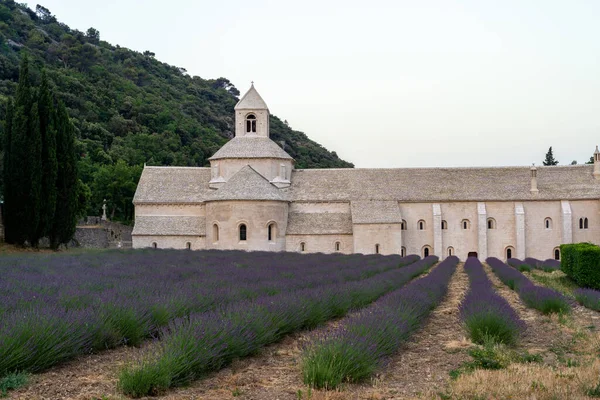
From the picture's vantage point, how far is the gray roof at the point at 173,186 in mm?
46125

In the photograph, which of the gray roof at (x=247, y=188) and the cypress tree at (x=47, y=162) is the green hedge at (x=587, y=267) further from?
the cypress tree at (x=47, y=162)

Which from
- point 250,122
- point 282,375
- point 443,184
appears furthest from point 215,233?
point 282,375

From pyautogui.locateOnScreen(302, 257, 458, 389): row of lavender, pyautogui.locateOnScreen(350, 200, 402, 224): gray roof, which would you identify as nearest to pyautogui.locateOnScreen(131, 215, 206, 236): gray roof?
pyautogui.locateOnScreen(350, 200, 402, 224): gray roof

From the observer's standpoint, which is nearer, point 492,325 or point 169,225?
point 492,325

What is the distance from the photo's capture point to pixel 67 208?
35375 mm

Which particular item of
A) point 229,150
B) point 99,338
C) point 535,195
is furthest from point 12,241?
point 535,195

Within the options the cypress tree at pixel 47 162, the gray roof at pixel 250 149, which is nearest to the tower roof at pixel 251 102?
the gray roof at pixel 250 149

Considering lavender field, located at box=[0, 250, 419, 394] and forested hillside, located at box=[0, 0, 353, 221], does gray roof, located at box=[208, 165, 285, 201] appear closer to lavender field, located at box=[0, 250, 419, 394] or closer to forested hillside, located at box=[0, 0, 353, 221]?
forested hillside, located at box=[0, 0, 353, 221]

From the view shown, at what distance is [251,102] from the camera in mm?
49188

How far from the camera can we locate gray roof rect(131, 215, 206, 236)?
44.5m

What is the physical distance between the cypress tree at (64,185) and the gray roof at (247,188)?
33.3 ft

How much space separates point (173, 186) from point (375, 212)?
47.8 ft

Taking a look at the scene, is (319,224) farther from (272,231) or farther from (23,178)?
(23,178)

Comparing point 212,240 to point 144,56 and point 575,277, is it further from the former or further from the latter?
point 144,56
